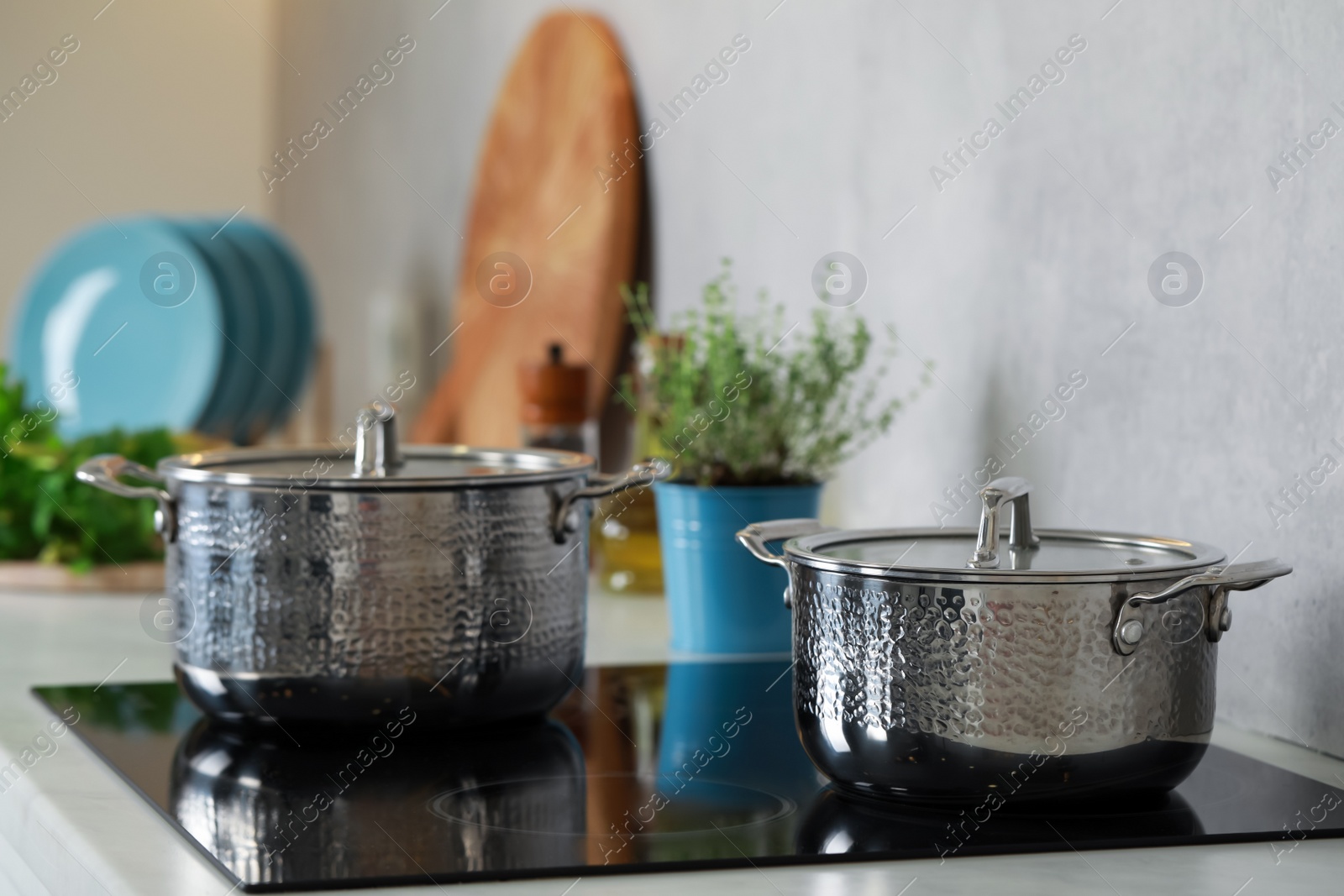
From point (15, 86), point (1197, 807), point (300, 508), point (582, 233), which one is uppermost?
point (15, 86)

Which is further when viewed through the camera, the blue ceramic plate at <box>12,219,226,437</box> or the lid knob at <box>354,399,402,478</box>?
the blue ceramic plate at <box>12,219,226,437</box>

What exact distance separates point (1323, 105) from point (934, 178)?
0.39 meters

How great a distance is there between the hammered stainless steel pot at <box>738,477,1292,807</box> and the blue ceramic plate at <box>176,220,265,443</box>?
1727 millimetres

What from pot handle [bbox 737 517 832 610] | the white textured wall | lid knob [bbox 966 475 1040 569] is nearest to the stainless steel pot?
pot handle [bbox 737 517 832 610]

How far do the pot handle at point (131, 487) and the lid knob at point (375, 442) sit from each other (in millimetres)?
99

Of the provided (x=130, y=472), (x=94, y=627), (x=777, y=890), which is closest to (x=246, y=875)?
(x=777, y=890)

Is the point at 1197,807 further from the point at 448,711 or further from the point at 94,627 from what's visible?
the point at 94,627

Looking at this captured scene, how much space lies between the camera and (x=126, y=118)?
3.10m

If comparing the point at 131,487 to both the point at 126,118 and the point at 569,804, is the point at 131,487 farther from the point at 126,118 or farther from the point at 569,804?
the point at 126,118

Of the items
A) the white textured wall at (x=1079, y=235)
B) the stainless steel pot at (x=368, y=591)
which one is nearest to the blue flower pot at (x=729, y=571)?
the white textured wall at (x=1079, y=235)

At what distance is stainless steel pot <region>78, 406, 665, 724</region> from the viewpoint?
0.74 m

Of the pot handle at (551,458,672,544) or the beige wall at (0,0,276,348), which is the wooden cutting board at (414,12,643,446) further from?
the beige wall at (0,0,276,348)

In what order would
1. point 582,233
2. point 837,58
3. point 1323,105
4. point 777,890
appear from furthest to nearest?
point 582,233 → point 837,58 → point 1323,105 → point 777,890

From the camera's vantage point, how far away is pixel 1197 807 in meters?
0.65
